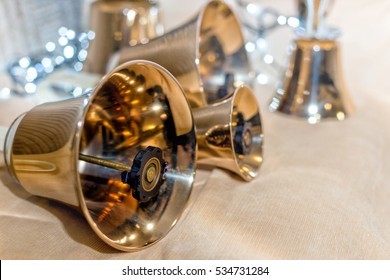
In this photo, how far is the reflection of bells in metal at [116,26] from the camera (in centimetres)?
80

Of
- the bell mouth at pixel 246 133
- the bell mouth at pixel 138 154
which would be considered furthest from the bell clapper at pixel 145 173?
the bell mouth at pixel 246 133

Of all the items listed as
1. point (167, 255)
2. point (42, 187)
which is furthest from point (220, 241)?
point (42, 187)

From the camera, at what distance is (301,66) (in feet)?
2.35

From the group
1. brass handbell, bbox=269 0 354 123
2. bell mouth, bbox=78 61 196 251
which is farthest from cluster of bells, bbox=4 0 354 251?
brass handbell, bbox=269 0 354 123

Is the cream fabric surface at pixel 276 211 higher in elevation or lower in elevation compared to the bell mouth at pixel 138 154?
lower

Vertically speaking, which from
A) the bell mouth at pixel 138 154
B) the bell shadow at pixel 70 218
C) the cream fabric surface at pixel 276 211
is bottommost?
the cream fabric surface at pixel 276 211

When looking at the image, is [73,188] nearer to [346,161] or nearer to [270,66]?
[346,161]

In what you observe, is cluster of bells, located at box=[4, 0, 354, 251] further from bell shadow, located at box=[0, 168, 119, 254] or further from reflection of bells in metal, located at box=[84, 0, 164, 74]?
reflection of bells in metal, located at box=[84, 0, 164, 74]

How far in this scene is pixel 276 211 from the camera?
46 cm

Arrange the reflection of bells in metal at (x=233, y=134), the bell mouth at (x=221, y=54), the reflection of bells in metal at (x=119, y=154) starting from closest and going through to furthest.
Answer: the reflection of bells in metal at (x=119, y=154) < the reflection of bells in metal at (x=233, y=134) < the bell mouth at (x=221, y=54)

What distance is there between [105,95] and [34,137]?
11 centimetres

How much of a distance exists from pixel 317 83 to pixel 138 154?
1.30ft

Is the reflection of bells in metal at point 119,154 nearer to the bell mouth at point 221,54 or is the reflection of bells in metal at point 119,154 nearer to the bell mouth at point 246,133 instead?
the bell mouth at point 246,133

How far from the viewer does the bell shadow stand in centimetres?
41
